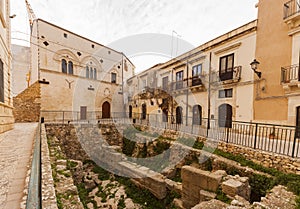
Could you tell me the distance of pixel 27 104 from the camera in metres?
14.1

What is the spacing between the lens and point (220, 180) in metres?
4.58

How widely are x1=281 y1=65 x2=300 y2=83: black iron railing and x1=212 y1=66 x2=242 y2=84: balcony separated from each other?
222cm

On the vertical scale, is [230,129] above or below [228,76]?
below

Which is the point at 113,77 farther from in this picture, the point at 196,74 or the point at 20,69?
the point at 20,69

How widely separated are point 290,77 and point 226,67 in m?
3.79

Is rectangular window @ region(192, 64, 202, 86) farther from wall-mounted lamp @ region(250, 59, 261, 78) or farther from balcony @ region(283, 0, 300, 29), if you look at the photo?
balcony @ region(283, 0, 300, 29)

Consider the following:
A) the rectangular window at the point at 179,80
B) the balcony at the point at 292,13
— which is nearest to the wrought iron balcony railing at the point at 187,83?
the rectangular window at the point at 179,80

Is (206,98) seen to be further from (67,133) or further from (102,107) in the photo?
(102,107)

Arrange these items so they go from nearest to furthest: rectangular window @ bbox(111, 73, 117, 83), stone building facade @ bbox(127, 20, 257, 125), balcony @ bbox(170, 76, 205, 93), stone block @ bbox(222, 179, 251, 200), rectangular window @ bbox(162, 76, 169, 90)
Result: stone block @ bbox(222, 179, 251, 200) < stone building facade @ bbox(127, 20, 257, 125) < balcony @ bbox(170, 76, 205, 93) < rectangular window @ bbox(162, 76, 169, 90) < rectangular window @ bbox(111, 73, 117, 83)

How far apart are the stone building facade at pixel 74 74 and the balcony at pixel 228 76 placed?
13.7 m

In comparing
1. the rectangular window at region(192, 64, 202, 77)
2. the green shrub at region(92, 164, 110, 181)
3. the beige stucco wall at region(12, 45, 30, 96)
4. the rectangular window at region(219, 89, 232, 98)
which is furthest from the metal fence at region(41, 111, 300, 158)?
the beige stucco wall at region(12, 45, 30, 96)

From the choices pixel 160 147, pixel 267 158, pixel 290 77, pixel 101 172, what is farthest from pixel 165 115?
pixel 267 158

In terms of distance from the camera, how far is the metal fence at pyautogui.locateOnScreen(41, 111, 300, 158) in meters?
5.64

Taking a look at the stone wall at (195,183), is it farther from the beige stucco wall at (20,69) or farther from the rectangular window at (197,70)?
the beige stucco wall at (20,69)
